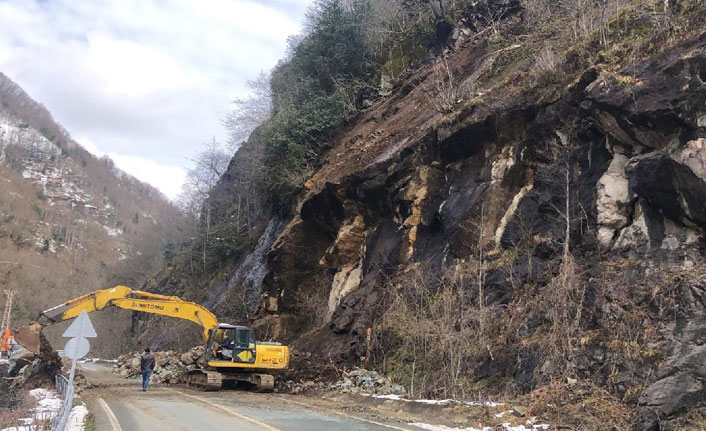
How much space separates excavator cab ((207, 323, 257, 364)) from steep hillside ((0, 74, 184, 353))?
35608 mm

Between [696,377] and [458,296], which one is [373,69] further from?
[696,377]

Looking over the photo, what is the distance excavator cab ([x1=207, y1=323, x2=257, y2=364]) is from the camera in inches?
816

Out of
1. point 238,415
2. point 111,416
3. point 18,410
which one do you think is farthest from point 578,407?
point 18,410

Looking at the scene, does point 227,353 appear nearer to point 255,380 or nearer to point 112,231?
→ point 255,380

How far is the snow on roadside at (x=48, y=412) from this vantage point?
10791mm

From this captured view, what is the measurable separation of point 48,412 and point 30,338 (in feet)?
23.0

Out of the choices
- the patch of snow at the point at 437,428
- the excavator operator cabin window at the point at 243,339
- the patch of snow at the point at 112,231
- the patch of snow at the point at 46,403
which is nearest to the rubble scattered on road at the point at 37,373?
the patch of snow at the point at 46,403

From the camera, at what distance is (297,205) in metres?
29.2

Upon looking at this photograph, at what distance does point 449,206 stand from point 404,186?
312 centimetres

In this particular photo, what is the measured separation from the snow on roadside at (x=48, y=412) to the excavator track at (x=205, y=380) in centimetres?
465

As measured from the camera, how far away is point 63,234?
137m

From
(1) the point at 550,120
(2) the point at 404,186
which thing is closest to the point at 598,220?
(1) the point at 550,120

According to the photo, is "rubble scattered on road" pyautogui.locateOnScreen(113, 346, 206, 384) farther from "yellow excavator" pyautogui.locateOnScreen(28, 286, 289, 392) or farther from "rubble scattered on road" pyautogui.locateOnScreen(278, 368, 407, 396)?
"rubble scattered on road" pyautogui.locateOnScreen(278, 368, 407, 396)

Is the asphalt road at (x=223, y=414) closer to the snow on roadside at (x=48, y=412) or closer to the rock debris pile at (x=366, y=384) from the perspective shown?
the snow on roadside at (x=48, y=412)
